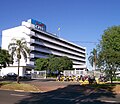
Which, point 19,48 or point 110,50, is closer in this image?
point 110,50

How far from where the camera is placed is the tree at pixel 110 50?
32.4m

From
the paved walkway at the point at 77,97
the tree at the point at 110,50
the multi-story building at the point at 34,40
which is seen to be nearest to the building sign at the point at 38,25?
the multi-story building at the point at 34,40

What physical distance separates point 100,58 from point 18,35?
72.5 metres

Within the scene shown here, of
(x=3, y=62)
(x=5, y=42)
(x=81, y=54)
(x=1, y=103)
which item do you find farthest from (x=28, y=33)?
(x=1, y=103)

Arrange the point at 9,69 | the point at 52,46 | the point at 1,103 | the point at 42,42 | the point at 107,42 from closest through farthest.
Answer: the point at 1,103 < the point at 107,42 < the point at 9,69 < the point at 42,42 < the point at 52,46

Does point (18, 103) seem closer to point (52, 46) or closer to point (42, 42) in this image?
point (42, 42)

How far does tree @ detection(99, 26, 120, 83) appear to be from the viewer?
32375 millimetres

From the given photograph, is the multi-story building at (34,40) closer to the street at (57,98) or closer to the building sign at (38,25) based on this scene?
the building sign at (38,25)

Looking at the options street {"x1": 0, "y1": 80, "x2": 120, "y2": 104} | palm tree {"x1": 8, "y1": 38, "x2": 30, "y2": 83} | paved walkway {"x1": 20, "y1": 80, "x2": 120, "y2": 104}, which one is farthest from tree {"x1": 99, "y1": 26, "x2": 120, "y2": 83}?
palm tree {"x1": 8, "y1": 38, "x2": 30, "y2": 83}

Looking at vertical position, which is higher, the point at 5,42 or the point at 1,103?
the point at 5,42

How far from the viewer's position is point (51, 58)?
95.6 meters

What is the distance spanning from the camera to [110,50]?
3266 cm

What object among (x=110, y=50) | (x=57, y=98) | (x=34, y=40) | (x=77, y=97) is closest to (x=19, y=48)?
(x=110, y=50)

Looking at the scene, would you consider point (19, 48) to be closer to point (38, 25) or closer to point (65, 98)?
point (65, 98)
